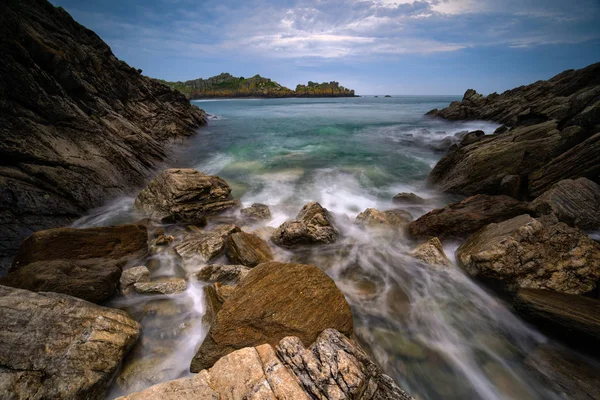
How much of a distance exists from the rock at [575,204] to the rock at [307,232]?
533 centimetres

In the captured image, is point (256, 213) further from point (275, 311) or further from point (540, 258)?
point (540, 258)

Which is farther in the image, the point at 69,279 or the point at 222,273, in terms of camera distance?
the point at 222,273

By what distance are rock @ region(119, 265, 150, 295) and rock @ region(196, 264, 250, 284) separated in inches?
43.6

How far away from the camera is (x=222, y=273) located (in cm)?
538

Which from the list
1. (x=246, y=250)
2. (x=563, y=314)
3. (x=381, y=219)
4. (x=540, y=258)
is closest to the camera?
(x=563, y=314)

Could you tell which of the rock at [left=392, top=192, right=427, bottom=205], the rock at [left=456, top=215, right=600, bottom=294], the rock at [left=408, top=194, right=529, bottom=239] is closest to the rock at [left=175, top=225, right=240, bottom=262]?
the rock at [left=408, top=194, right=529, bottom=239]

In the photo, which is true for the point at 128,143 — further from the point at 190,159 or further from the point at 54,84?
the point at 190,159

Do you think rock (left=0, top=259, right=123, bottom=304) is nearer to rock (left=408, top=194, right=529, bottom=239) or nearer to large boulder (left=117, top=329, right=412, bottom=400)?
large boulder (left=117, top=329, right=412, bottom=400)

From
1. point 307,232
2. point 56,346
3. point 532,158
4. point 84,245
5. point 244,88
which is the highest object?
point 244,88

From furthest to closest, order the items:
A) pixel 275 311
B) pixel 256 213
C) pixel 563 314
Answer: pixel 256 213
pixel 563 314
pixel 275 311

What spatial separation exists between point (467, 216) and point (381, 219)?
2.32 meters

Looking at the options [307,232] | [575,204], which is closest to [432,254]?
[307,232]

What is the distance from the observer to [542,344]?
414cm

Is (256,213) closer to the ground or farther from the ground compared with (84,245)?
closer to the ground
